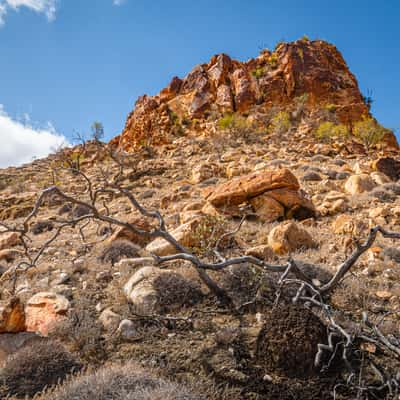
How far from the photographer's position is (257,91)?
3120 cm

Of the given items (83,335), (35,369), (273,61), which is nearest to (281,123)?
(273,61)

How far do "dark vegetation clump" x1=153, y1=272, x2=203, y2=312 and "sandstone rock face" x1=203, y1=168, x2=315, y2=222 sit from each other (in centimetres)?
377

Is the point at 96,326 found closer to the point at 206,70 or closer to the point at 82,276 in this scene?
the point at 82,276

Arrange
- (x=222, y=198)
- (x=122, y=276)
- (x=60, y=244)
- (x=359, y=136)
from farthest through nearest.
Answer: (x=359, y=136) < (x=222, y=198) < (x=60, y=244) < (x=122, y=276)

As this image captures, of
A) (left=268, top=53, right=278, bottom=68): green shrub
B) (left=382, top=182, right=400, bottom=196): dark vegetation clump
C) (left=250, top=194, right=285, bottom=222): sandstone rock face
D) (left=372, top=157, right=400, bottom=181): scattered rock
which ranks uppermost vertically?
(left=268, top=53, right=278, bottom=68): green shrub

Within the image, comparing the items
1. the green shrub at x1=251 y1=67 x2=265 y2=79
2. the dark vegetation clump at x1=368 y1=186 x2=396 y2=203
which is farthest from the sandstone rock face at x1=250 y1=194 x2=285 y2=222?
the green shrub at x1=251 y1=67 x2=265 y2=79

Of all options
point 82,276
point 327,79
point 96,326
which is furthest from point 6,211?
point 327,79

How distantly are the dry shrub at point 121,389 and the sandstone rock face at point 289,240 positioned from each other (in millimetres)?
3781

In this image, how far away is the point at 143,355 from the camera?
299 centimetres

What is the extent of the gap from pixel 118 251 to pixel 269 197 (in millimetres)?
4303

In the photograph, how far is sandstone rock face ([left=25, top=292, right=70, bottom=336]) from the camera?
360cm

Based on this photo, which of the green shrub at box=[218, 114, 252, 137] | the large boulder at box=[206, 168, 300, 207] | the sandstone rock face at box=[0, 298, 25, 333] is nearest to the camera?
the sandstone rock face at box=[0, 298, 25, 333]

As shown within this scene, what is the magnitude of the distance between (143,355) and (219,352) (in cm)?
80

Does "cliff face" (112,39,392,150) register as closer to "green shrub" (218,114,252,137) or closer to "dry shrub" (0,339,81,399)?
"green shrub" (218,114,252,137)
